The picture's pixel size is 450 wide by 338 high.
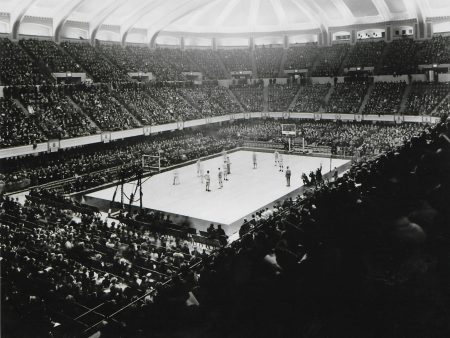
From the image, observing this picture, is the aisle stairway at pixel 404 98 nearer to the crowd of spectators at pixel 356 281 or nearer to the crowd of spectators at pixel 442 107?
the crowd of spectators at pixel 442 107

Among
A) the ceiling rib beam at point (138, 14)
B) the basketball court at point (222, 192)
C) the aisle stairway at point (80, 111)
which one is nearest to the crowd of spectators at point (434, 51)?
the basketball court at point (222, 192)

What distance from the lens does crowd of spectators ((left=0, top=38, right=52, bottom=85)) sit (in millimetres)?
35875

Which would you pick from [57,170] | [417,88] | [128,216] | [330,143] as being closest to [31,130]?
[57,170]

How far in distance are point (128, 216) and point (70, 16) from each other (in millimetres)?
33687

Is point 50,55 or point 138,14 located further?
point 138,14

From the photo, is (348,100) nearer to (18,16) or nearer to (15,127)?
(15,127)

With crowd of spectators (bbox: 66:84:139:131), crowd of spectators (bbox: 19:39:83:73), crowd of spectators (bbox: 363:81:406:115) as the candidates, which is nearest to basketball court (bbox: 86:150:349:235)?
crowd of spectators (bbox: 66:84:139:131)

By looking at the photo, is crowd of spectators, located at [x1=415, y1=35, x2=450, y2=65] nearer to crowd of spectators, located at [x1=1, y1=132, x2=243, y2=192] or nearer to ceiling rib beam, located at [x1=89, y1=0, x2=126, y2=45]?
crowd of spectators, located at [x1=1, y1=132, x2=243, y2=192]

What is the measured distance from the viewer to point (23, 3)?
36406 mm

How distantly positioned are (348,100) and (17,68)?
3394 centimetres

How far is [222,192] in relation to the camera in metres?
24.8

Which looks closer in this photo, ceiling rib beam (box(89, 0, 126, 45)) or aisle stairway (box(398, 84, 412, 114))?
ceiling rib beam (box(89, 0, 126, 45))

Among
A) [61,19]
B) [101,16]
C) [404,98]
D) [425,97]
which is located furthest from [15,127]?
[425,97]

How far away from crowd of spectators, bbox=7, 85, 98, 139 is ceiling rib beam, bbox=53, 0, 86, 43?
347 inches
